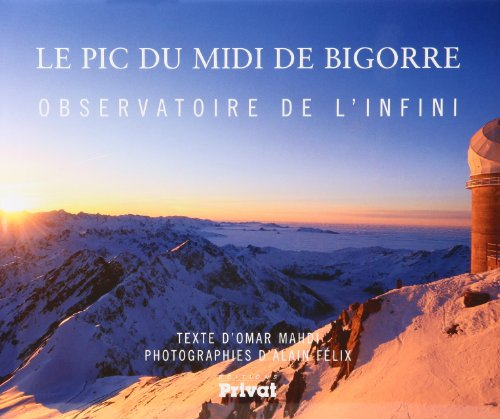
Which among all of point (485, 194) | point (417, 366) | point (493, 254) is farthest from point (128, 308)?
point (417, 366)

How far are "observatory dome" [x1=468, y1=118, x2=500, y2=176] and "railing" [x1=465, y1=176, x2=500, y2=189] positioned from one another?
42 centimetres

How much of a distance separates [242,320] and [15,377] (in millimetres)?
36091

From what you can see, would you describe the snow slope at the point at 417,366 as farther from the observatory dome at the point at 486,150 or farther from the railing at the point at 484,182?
the observatory dome at the point at 486,150

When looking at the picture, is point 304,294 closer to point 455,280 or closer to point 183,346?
point 183,346

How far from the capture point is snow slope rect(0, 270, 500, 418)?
12.3 metres

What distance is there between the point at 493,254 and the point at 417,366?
12.7 m

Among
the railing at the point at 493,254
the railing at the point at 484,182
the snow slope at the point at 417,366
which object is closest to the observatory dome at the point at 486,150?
the railing at the point at 484,182

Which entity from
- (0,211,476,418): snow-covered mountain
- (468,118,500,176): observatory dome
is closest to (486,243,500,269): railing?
(468,118,500,176): observatory dome

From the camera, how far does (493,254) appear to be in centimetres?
2302

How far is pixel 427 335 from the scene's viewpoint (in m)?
15.8

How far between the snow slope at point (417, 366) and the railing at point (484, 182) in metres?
7.37

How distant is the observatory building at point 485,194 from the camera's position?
2306 centimetres

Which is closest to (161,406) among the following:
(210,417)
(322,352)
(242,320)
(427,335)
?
(210,417)

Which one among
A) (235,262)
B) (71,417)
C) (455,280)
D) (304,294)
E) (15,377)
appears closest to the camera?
(455,280)
